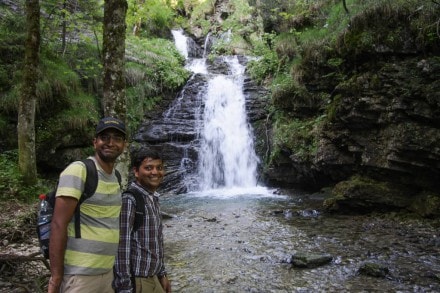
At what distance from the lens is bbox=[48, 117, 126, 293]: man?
7.14 feet

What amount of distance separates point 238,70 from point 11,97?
1167 centimetres

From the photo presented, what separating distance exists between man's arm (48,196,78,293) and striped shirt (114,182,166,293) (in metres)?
0.45

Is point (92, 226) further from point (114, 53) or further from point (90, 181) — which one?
point (114, 53)

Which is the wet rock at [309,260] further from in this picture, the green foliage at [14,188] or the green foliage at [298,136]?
the green foliage at [14,188]

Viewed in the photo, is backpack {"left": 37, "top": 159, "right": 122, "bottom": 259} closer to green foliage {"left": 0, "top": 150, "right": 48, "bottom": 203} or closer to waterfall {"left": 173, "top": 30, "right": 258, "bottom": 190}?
green foliage {"left": 0, "top": 150, "right": 48, "bottom": 203}

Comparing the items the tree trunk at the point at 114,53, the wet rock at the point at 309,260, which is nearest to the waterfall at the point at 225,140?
A: the wet rock at the point at 309,260

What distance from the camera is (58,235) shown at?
85.4 inches

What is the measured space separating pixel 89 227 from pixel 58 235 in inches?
8.3

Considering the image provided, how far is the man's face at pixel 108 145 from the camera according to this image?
2.50 m

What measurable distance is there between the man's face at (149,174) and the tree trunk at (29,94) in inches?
271

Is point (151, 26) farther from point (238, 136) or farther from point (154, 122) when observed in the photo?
point (238, 136)

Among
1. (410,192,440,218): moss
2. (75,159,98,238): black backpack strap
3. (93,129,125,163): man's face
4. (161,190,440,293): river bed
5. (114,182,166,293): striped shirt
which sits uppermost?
(93,129,125,163): man's face

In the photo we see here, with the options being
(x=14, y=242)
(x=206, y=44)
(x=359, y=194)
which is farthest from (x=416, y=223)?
(x=206, y=44)

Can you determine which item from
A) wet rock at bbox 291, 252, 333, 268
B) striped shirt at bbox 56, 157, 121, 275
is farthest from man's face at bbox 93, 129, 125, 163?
wet rock at bbox 291, 252, 333, 268
